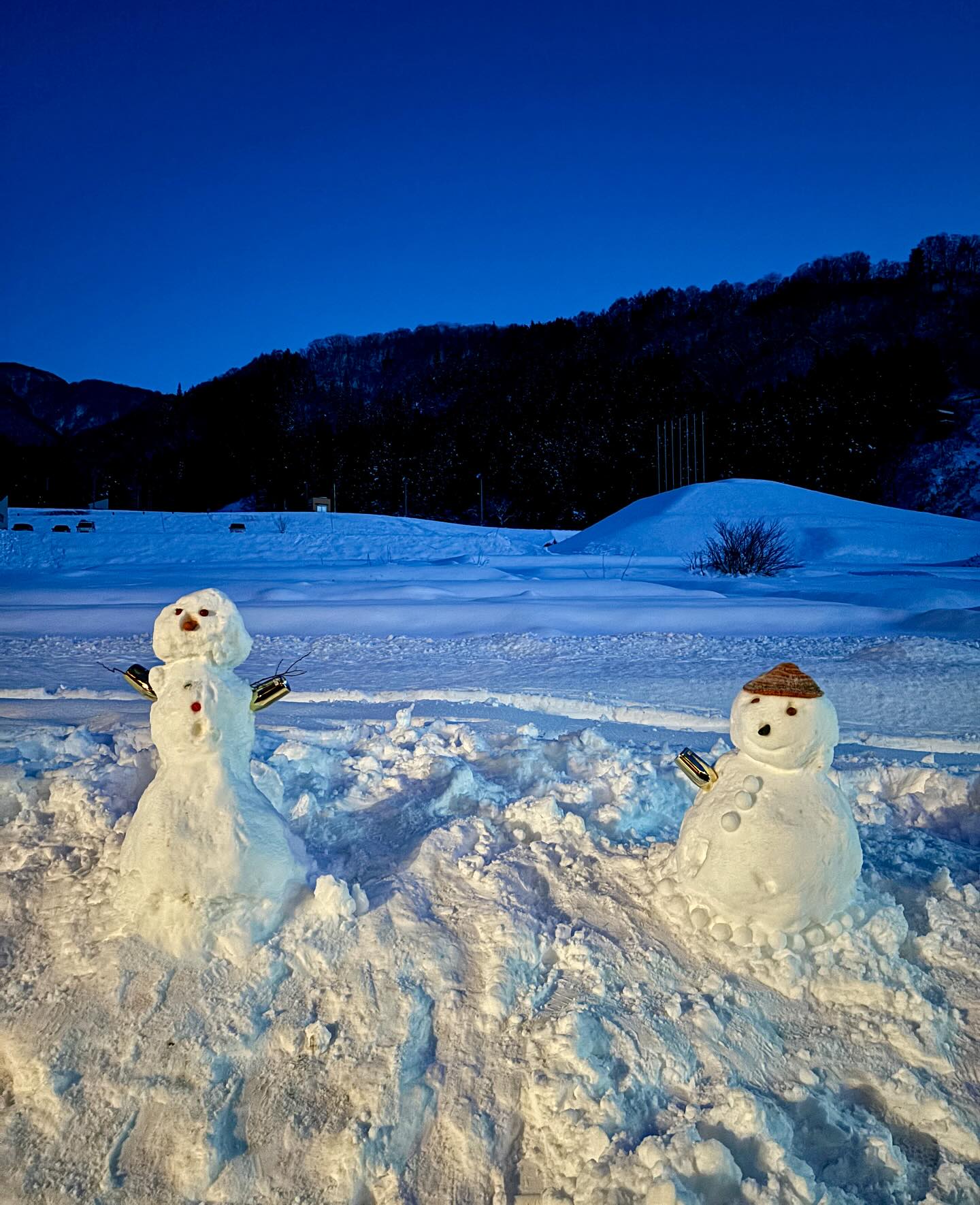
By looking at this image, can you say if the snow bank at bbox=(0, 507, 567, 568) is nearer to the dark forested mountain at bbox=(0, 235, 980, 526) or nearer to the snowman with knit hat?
the snowman with knit hat

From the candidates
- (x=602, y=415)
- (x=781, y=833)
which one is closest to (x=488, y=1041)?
(x=781, y=833)

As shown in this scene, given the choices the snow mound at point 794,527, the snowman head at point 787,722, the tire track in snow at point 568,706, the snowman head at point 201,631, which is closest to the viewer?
the snowman head at point 787,722

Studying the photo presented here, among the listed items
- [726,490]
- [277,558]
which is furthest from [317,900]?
[726,490]

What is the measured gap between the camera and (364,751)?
3596 mm

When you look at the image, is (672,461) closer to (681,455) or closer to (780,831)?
(681,455)

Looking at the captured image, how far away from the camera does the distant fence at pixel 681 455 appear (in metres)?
42.9

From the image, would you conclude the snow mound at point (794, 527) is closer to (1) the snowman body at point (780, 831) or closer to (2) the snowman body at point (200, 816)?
(1) the snowman body at point (780, 831)

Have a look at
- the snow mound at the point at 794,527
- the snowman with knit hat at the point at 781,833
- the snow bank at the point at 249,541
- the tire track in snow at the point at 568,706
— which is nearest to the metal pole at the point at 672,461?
the snow mound at the point at 794,527

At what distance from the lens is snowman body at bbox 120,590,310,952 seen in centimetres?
219

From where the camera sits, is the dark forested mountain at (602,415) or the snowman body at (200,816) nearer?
the snowman body at (200,816)

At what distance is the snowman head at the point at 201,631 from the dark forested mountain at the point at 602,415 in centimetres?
4556

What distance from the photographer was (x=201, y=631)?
7.29ft

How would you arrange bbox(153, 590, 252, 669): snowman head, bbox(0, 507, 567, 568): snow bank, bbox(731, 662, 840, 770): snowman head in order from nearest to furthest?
bbox(731, 662, 840, 770): snowman head, bbox(153, 590, 252, 669): snowman head, bbox(0, 507, 567, 568): snow bank

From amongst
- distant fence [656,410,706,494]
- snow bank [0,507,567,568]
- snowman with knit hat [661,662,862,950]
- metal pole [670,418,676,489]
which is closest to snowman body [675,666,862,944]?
snowman with knit hat [661,662,862,950]
